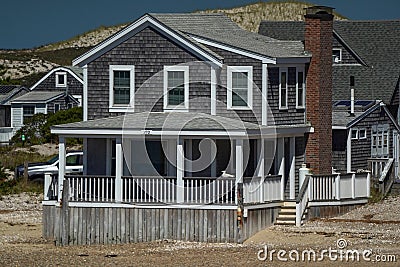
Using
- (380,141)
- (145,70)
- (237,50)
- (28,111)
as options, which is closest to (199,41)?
(237,50)

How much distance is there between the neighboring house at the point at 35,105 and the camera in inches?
2940

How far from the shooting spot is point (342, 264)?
26.0 m

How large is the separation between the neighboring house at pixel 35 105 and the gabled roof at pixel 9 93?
1.56 metres

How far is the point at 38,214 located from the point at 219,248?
11.8 metres

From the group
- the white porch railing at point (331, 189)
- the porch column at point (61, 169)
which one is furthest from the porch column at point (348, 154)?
the porch column at point (61, 169)

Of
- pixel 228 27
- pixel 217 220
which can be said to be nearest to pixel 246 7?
pixel 228 27

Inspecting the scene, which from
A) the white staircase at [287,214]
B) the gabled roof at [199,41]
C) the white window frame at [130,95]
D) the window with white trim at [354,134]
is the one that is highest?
the gabled roof at [199,41]

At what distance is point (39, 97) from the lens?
76.2 meters

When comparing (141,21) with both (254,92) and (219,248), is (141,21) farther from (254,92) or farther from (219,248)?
(219,248)

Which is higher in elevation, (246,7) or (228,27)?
(246,7)

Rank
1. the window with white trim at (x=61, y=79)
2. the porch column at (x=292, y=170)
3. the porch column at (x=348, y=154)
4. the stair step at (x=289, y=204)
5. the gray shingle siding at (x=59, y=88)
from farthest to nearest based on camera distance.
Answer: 1. the window with white trim at (x=61, y=79)
2. the gray shingle siding at (x=59, y=88)
3. the porch column at (x=348, y=154)
4. the porch column at (x=292, y=170)
5. the stair step at (x=289, y=204)

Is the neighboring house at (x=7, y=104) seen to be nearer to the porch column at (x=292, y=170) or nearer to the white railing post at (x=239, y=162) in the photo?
the porch column at (x=292, y=170)

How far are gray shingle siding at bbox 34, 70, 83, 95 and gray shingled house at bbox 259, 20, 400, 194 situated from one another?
23813mm

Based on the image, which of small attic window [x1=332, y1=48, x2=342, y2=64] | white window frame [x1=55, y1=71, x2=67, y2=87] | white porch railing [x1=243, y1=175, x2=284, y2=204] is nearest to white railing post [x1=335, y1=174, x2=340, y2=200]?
white porch railing [x1=243, y1=175, x2=284, y2=204]
